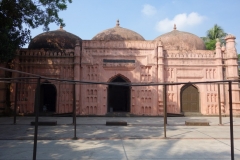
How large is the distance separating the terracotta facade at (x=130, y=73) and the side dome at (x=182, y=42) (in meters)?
2.49

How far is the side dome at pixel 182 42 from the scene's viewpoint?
16491 millimetres

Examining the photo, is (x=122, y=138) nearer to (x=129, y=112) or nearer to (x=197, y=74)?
(x=129, y=112)

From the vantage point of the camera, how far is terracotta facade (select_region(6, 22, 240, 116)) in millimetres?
13344

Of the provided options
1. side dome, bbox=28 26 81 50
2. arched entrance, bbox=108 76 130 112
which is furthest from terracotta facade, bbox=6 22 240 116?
side dome, bbox=28 26 81 50

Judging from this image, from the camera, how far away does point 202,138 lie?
6.61 m

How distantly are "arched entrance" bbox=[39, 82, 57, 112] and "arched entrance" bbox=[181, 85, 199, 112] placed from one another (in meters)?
8.68

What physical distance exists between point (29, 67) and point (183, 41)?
11764 mm

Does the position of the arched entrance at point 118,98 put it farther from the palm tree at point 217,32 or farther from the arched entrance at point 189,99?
the palm tree at point 217,32

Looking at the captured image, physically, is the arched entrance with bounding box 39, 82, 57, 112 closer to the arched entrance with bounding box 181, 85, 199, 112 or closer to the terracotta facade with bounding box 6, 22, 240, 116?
the terracotta facade with bounding box 6, 22, 240, 116

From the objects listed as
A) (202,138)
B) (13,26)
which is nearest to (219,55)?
(202,138)

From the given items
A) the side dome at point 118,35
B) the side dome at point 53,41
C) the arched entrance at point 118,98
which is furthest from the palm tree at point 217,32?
the side dome at point 53,41

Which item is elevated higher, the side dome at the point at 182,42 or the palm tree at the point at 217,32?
the palm tree at the point at 217,32

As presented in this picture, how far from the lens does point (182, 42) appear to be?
16703mm

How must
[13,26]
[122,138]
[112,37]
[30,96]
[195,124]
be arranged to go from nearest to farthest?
[122,138]
[195,124]
[13,26]
[30,96]
[112,37]
